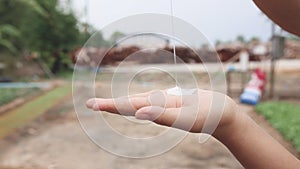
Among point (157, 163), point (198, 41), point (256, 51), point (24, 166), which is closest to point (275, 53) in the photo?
point (256, 51)

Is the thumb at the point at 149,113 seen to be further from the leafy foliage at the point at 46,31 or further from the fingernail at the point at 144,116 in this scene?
the leafy foliage at the point at 46,31

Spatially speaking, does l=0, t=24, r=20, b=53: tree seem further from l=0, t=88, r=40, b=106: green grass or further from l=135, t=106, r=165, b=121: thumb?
l=135, t=106, r=165, b=121: thumb

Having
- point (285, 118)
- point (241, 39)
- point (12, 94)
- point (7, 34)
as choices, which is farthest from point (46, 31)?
point (285, 118)

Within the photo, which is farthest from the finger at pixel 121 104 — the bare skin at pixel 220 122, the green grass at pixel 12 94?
the green grass at pixel 12 94

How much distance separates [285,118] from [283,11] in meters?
2.26

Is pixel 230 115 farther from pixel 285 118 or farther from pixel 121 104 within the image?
pixel 285 118

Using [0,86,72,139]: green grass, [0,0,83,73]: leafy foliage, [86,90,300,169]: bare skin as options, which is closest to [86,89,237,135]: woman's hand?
[86,90,300,169]: bare skin

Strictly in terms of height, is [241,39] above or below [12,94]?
above

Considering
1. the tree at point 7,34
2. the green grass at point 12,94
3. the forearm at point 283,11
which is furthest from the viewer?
the tree at point 7,34

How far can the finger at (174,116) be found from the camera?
24 cm

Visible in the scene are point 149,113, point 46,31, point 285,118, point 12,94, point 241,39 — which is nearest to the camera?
point 149,113

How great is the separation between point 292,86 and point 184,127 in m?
3.99

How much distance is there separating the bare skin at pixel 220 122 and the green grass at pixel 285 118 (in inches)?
60.8

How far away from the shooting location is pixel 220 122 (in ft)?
0.95
